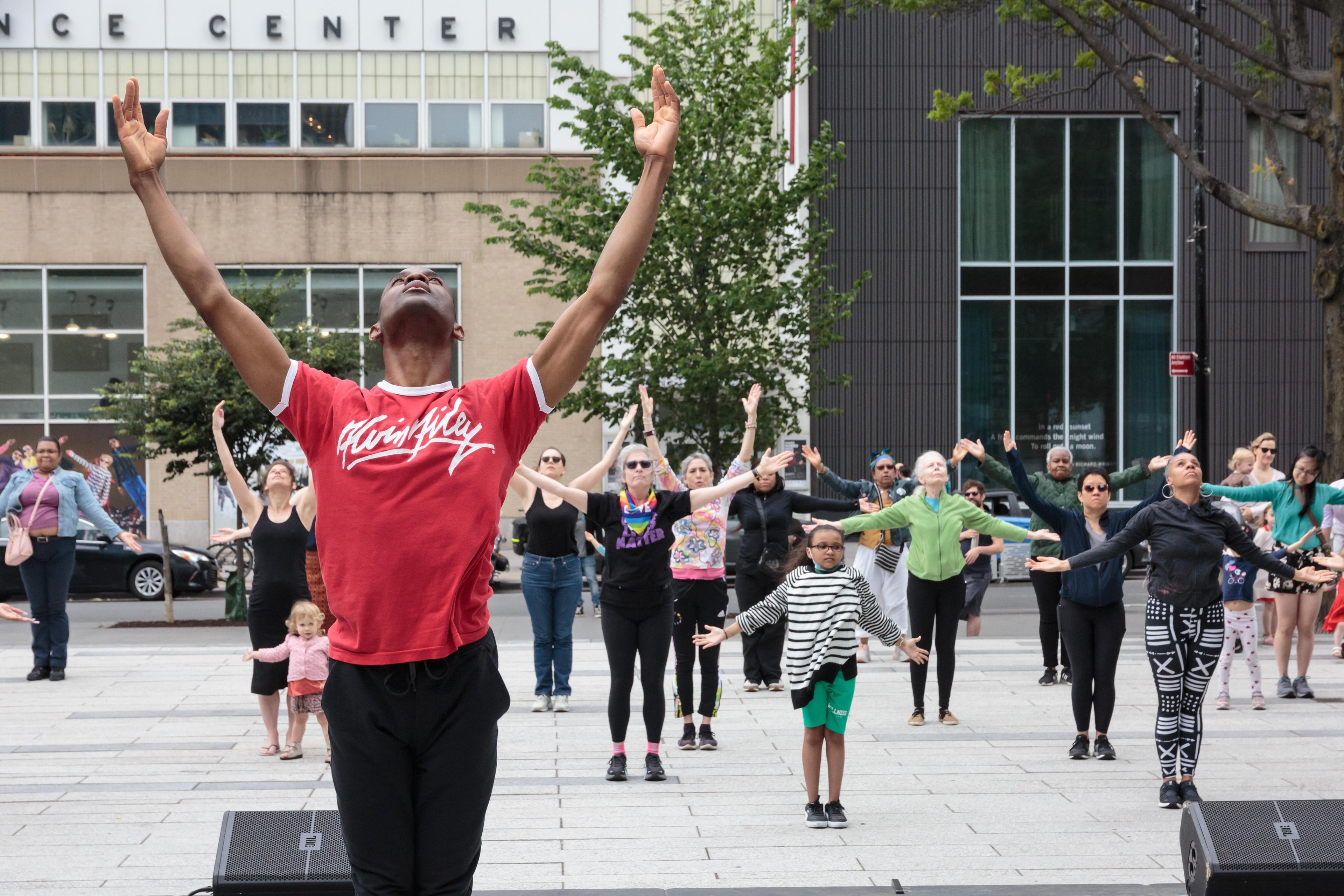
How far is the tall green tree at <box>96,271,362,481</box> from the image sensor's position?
752 inches

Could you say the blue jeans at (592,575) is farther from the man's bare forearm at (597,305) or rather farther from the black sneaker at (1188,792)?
the man's bare forearm at (597,305)

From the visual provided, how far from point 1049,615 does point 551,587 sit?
4.44m

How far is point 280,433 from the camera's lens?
2061cm

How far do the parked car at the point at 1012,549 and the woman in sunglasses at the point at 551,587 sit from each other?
12.0 metres

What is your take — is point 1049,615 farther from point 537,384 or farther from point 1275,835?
point 537,384

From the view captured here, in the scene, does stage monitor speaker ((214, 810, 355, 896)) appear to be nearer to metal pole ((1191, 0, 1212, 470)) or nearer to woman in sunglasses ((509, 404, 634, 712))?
woman in sunglasses ((509, 404, 634, 712))

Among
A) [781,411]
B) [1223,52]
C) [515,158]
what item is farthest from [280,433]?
[1223,52]

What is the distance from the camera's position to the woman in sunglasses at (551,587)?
34.6 ft

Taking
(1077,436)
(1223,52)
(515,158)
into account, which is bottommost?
(1077,436)

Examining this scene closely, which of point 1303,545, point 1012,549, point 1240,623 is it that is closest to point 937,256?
point 1012,549

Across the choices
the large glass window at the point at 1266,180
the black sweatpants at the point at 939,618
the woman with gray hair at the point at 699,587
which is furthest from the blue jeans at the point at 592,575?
the large glass window at the point at 1266,180

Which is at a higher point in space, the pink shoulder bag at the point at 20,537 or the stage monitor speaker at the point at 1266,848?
the pink shoulder bag at the point at 20,537

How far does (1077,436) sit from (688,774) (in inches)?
881

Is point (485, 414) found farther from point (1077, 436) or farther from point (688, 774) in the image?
point (1077, 436)
